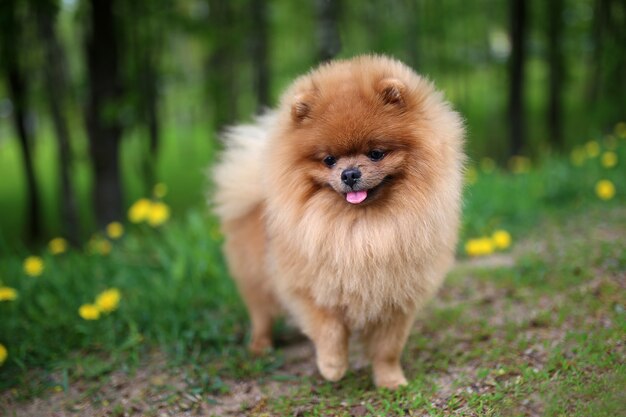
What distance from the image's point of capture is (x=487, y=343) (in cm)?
318

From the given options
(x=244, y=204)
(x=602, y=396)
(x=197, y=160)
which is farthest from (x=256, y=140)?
(x=197, y=160)

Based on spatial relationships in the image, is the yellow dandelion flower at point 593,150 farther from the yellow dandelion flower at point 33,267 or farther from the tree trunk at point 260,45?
the tree trunk at point 260,45

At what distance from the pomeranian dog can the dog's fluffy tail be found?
0.36 m

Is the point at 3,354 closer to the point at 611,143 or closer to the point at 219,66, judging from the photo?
the point at 611,143

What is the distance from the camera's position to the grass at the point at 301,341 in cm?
268

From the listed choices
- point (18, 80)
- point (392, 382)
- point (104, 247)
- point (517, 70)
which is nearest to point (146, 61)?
point (18, 80)

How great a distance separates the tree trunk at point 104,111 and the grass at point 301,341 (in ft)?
8.97

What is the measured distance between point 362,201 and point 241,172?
107 centimetres

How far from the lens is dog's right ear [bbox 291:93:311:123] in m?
2.62

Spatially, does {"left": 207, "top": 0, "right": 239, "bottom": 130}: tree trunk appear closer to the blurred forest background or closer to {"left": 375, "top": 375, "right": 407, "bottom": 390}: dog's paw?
the blurred forest background

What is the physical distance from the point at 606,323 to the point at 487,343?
63 cm

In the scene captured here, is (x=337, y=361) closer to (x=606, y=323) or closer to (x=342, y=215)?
(x=342, y=215)

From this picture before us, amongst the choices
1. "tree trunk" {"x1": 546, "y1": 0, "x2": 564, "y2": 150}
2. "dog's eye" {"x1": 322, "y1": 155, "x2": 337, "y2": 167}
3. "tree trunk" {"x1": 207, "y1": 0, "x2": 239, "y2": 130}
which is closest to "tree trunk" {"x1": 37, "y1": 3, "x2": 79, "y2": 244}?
"tree trunk" {"x1": 207, "y1": 0, "x2": 239, "y2": 130}

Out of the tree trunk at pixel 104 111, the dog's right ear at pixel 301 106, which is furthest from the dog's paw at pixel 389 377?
the tree trunk at pixel 104 111
